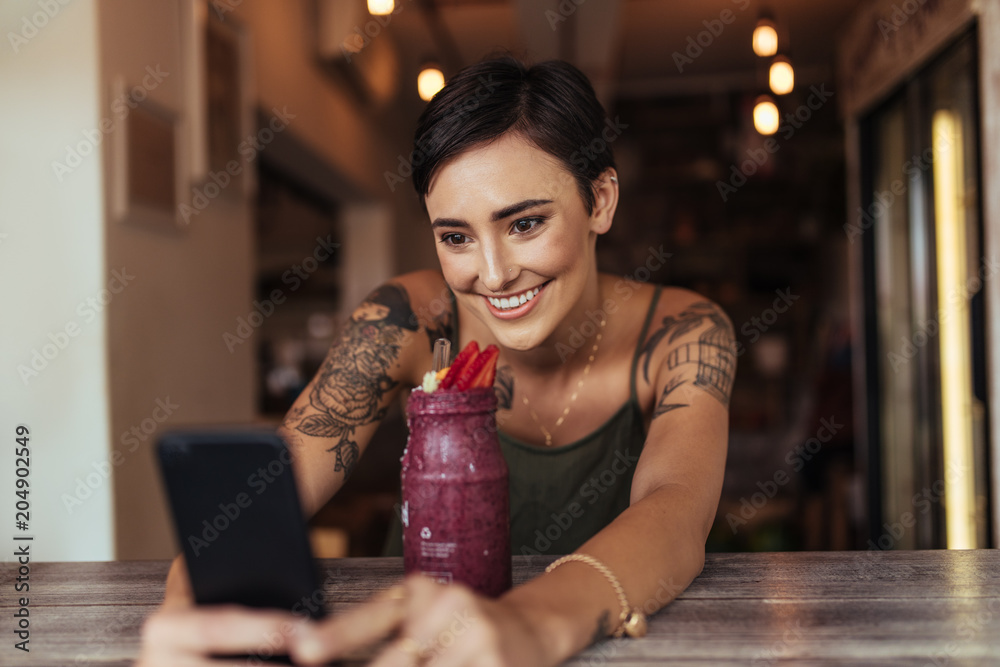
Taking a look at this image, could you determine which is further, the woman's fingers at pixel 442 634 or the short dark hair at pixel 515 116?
the short dark hair at pixel 515 116

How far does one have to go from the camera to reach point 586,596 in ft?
2.36

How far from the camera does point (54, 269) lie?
1913mm

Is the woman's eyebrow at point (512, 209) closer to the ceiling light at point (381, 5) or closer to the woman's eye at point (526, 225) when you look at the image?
the woman's eye at point (526, 225)

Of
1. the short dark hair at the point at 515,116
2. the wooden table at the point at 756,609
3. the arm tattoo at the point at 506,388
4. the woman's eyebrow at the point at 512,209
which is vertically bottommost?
the wooden table at the point at 756,609

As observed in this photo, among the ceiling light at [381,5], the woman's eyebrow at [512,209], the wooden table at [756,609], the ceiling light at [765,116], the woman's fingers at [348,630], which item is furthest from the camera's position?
the ceiling light at [765,116]

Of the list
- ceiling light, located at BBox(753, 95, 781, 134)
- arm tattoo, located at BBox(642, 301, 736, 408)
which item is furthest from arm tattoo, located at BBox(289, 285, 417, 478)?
ceiling light, located at BBox(753, 95, 781, 134)

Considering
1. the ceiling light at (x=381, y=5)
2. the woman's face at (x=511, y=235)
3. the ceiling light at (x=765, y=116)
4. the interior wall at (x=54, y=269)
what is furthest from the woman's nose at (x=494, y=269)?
the ceiling light at (x=765, y=116)

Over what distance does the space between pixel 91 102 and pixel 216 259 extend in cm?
95

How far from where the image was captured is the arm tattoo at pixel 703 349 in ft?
4.07

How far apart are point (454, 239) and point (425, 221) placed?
94.4 inches

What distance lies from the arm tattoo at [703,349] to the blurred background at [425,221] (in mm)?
640

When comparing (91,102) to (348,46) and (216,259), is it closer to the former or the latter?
(216,259)

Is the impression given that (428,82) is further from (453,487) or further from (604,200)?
(453,487)

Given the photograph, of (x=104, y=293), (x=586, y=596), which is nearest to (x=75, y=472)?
(x=104, y=293)
